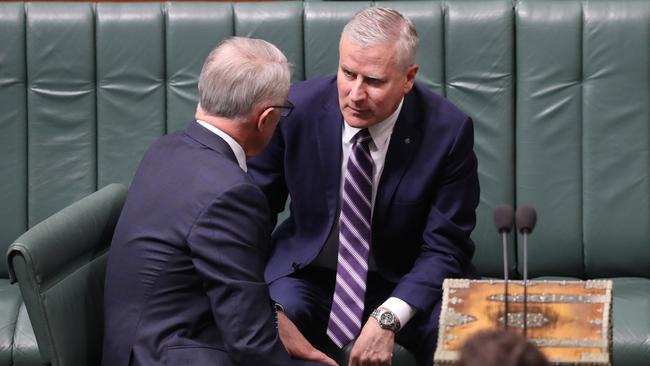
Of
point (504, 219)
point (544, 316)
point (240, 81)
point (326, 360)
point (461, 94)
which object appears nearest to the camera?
point (504, 219)

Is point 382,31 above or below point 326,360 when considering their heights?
above

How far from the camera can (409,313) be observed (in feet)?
9.47

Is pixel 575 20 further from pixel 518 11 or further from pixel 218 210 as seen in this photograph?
pixel 218 210

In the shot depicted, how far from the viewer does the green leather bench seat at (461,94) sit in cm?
355

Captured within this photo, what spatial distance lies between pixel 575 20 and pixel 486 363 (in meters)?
2.35

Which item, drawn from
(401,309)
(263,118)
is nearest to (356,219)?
(401,309)

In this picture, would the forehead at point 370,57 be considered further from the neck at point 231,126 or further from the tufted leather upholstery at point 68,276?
the tufted leather upholstery at point 68,276

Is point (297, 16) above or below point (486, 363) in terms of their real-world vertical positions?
above

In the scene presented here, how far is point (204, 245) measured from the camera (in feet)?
7.75

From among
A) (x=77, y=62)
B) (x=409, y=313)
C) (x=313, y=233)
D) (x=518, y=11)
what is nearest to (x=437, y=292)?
(x=409, y=313)

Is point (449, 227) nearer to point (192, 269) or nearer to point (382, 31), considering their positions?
point (382, 31)

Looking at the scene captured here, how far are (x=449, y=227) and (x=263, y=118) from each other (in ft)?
2.14

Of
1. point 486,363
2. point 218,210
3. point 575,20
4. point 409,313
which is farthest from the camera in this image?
point 575,20

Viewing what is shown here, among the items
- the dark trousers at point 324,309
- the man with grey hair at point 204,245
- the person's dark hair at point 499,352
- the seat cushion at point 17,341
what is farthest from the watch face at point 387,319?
the person's dark hair at point 499,352
